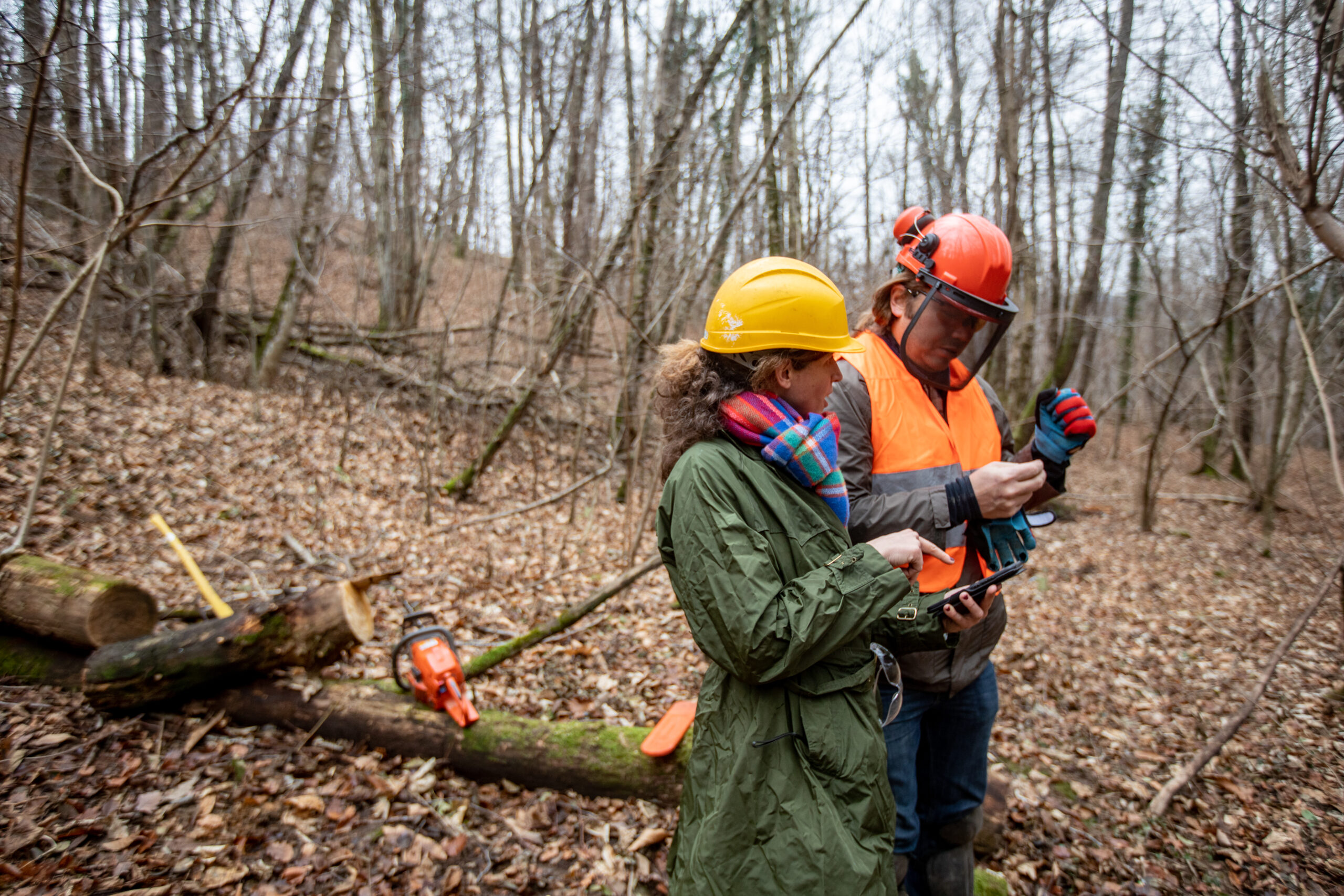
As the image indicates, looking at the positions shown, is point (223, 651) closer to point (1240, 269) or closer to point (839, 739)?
point (839, 739)

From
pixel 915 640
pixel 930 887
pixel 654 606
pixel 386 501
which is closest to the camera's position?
pixel 915 640

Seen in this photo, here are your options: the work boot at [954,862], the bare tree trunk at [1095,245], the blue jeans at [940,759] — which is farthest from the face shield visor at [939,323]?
the bare tree trunk at [1095,245]

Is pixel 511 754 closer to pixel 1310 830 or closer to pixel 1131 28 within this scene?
pixel 1310 830

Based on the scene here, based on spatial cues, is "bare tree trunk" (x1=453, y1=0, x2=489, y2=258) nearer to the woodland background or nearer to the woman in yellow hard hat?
the woodland background

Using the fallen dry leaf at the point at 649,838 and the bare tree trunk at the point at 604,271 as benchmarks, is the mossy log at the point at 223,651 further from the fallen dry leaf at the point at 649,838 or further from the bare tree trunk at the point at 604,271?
the bare tree trunk at the point at 604,271

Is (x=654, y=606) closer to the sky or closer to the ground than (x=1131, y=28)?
closer to the ground

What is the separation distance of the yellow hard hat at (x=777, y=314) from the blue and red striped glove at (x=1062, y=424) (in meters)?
0.83

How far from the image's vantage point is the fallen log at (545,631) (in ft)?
12.2

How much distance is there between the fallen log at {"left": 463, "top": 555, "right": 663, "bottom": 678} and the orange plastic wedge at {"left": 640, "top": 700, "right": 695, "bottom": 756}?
79 cm

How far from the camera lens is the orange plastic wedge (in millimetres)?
2855

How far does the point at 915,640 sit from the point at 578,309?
517 cm

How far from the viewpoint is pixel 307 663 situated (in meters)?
3.43

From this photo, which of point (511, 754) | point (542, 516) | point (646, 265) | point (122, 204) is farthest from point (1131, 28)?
point (542, 516)

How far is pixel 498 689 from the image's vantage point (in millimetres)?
3789
